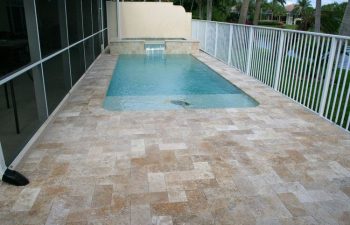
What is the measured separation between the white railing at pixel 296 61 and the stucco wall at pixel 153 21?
655cm

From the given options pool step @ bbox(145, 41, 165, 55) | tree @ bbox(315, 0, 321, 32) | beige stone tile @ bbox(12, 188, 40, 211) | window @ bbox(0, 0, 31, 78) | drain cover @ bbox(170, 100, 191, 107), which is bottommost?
beige stone tile @ bbox(12, 188, 40, 211)

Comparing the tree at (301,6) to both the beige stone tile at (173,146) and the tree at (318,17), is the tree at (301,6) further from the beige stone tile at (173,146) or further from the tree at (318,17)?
the beige stone tile at (173,146)

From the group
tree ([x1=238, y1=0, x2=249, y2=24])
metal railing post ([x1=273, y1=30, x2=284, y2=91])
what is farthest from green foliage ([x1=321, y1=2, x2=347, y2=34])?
metal railing post ([x1=273, y1=30, x2=284, y2=91])

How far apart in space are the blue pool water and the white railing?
72cm

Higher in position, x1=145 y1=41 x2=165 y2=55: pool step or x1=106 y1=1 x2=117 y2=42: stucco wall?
x1=106 y1=1 x2=117 y2=42: stucco wall

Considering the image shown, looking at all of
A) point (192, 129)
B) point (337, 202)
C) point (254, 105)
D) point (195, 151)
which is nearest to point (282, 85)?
point (254, 105)

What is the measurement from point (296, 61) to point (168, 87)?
2783mm

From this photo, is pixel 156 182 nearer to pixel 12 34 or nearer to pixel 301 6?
pixel 12 34

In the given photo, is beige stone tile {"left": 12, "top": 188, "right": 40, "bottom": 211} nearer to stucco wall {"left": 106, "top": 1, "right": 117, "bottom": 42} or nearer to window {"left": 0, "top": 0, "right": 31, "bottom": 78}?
window {"left": 0, "top": 0, "right": 31, "bottom": 78}

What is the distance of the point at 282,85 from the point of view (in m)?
5.36

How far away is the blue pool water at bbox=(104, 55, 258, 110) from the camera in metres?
5.05

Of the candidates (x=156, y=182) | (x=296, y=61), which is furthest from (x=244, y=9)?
(x=156, y=182)

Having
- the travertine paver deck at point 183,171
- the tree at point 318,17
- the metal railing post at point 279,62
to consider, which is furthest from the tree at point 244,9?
the travertine paver deck at point 183,171

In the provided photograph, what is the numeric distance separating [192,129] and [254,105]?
164 centimetres
